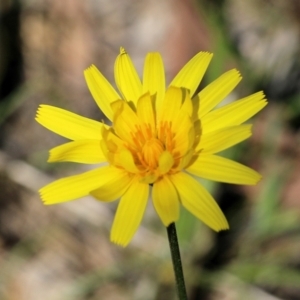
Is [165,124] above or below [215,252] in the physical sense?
above

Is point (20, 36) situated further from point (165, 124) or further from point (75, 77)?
point (165, 124)

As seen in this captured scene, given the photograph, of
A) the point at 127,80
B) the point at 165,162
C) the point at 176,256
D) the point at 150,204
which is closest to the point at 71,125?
the point at 127,80

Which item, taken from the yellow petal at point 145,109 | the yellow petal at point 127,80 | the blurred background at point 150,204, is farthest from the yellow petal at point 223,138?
the blurred background at point 150,204

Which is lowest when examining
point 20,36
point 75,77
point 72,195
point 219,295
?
point 219,295

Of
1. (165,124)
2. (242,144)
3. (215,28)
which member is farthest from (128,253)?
(165,124)

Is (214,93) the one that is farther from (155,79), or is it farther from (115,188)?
(115,188)

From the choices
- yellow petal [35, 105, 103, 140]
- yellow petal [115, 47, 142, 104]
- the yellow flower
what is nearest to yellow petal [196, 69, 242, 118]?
the yellow flower

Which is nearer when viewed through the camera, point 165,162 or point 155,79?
point 165,162
